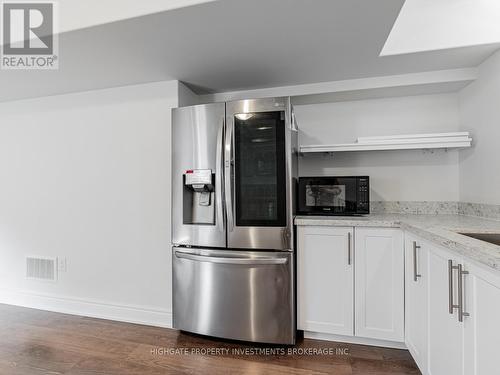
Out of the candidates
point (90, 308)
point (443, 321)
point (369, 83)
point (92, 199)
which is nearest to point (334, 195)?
point (369, 83)

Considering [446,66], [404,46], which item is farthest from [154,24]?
[446,66]

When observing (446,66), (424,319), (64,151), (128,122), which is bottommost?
(424,319)

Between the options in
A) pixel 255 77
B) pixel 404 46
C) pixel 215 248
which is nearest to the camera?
pixel 404 46

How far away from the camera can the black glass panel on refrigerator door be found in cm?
209

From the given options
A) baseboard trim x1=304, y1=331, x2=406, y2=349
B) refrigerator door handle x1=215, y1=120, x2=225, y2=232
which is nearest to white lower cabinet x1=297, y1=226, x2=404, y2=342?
baseboard trim x1=304, y1=331, x2=406, y2=349

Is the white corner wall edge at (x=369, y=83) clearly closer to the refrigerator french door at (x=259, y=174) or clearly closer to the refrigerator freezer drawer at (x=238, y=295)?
the refrigerator french door at (x=259, y=174)

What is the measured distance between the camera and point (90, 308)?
2750 mm

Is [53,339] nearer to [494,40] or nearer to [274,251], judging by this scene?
[274,251]

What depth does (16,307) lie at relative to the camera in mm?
2986

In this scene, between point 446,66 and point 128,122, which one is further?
point 128,122

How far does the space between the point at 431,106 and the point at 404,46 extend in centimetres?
83

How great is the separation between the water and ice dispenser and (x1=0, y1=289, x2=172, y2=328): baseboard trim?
936mm

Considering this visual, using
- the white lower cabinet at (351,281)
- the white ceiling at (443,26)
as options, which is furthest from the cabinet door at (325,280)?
the white ceiling at (443,26)

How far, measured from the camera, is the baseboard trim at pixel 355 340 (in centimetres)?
208
